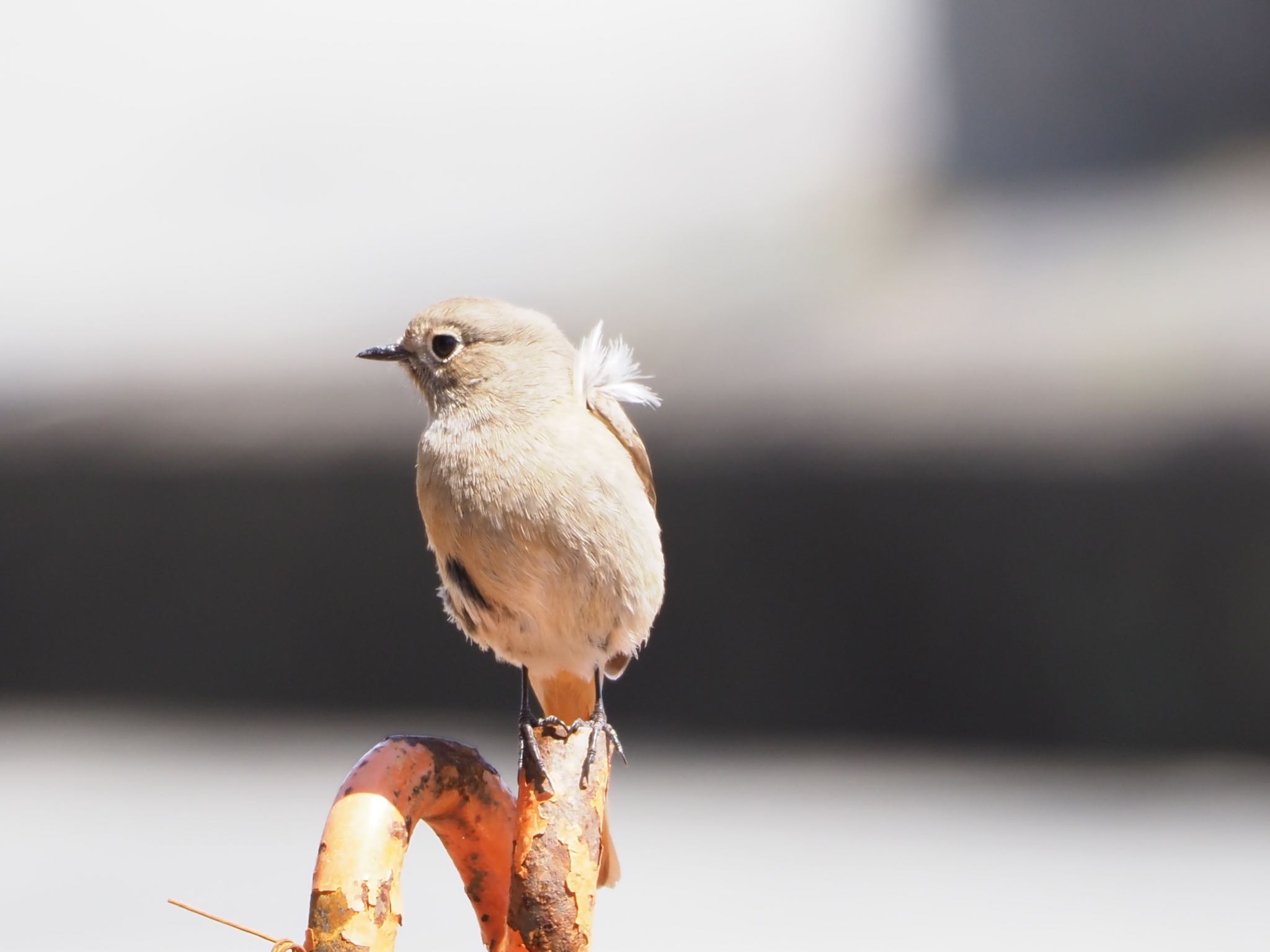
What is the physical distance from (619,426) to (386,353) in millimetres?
411

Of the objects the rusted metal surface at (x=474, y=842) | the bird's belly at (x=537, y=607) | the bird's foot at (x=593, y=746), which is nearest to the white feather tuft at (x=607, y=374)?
the bird's belly at (x=537, y=607)

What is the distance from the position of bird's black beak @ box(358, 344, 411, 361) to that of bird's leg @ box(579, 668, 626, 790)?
2.02 feet

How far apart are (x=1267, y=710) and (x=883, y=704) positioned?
62.7 inches

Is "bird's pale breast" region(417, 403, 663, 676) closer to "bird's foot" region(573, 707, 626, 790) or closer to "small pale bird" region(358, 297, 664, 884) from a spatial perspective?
"small pale bird" region(358, 297, 664, 884)

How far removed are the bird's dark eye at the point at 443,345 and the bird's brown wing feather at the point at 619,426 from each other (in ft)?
0.80

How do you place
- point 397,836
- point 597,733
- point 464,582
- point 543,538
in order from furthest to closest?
point 464,582, point 543,538, point 597,733, point 397,836

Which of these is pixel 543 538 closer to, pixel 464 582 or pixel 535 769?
pixel 464 582

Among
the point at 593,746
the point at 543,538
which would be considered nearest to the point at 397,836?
the point at 593,746

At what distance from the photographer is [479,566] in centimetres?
195

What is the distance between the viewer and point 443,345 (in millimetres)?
2102

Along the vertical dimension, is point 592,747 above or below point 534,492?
below

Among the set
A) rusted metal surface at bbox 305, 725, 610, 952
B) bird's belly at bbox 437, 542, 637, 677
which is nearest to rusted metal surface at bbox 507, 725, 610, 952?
rusted metal surface at bbox 305, 725, 610, 952

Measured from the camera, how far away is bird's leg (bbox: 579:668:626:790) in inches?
53.1

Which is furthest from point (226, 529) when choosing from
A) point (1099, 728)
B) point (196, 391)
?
point (1099, 728)
